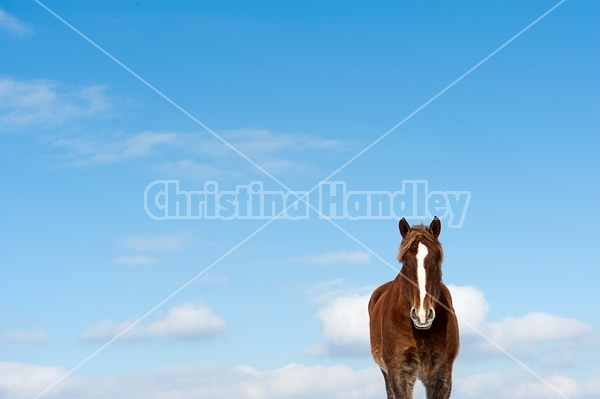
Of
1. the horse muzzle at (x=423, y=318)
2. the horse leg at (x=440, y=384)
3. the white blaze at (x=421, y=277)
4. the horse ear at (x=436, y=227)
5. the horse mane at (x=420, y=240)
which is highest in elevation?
the horse ear at (x=436, y=227)

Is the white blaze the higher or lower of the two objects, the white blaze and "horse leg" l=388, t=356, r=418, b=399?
the higher

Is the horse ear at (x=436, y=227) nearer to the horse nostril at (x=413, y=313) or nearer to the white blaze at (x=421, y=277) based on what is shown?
the white blaze at (x=421, y=277)

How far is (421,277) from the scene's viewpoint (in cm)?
1168

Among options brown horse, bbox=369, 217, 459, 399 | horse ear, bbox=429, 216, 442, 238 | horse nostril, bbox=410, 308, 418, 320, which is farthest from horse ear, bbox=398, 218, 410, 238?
horse nostril, bbox=410, 308, 418, 320

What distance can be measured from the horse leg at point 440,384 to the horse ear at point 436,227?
2.12 m

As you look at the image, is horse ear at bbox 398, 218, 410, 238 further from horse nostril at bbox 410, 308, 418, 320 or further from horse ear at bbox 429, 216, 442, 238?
horse nostril at bbox 410, 308, 418, 320

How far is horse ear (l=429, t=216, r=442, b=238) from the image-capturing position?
40.2ft

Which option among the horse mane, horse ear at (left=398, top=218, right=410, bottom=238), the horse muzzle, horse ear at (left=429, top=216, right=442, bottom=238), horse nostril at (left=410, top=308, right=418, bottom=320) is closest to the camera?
the horse muzzle

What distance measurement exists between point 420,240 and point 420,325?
1291mm

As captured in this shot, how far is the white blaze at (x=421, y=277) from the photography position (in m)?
11.5

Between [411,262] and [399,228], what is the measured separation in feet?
2.52

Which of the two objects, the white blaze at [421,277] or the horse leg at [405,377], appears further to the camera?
the horse leg at [405,377]

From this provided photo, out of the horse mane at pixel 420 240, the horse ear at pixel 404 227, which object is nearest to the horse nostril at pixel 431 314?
the horse mane at pixel 420 240

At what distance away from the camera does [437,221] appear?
483 inches
